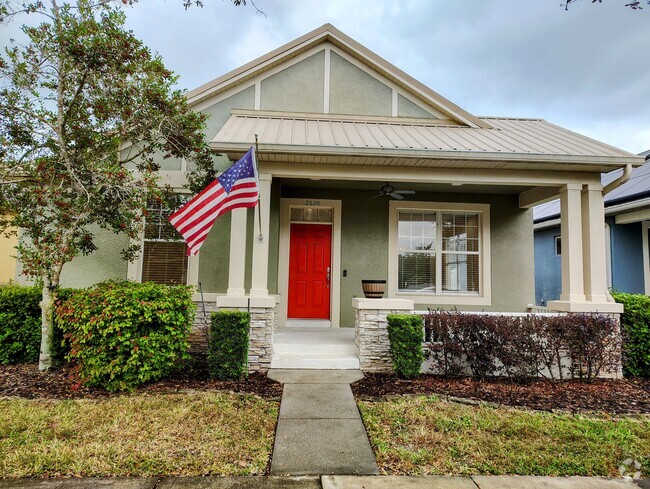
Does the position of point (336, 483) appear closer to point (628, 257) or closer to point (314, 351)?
point (314, 351)

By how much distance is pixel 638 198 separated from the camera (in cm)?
848

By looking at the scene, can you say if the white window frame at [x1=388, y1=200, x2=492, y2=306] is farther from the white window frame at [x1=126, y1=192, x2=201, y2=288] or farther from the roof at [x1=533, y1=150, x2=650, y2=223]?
the white window frame at [x1=126, y1=192, x2=201, y2=288]

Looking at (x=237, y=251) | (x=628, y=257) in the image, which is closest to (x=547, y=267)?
(x=628, y=257)

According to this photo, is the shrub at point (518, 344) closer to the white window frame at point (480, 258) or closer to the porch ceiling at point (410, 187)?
the white window frame at point (480, 258)

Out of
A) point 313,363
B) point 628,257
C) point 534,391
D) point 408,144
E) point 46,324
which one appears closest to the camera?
point 534,391

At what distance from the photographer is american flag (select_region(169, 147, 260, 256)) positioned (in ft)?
15.1

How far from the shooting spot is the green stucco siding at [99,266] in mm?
6793

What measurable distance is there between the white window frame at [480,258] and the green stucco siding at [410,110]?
188 centimetres

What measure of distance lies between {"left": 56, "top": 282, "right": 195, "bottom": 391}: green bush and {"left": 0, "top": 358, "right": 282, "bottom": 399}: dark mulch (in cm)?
18

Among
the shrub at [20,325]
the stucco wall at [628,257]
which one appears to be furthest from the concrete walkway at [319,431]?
the stucco wall at [628,257]

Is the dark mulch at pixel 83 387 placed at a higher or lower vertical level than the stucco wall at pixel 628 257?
lower

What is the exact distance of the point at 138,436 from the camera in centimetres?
330

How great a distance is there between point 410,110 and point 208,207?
207 inches

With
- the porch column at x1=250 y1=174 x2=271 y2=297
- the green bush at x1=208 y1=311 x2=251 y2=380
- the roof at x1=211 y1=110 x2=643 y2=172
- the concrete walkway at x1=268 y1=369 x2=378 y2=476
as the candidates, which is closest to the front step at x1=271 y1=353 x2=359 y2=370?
the concrete walkway at x1=268 y1=369 x2=378 y2=476
